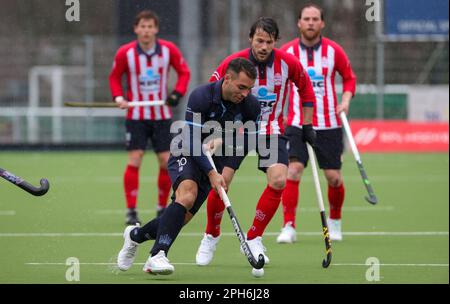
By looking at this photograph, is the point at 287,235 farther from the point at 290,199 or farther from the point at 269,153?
the point at 269,153

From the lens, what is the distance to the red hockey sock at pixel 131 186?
32.4ft

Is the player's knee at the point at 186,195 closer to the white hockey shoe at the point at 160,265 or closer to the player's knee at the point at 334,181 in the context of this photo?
the white hockey shoe at the point at 160,265

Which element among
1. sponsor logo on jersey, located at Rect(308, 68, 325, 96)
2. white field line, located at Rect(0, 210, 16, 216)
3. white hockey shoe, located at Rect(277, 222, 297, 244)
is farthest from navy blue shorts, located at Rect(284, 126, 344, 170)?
white field line, located at Rect(0, 210, 16, 216)

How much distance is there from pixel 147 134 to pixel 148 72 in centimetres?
56

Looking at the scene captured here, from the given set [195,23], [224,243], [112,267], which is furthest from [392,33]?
[112,267]

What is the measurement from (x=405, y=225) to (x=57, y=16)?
1879cm

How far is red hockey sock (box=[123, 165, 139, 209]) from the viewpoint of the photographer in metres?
9.87

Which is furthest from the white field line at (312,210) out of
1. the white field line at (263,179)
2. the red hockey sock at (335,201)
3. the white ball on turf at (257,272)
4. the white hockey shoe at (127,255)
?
the white ball on turf at (257,272)

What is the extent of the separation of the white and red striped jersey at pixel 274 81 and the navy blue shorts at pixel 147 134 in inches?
112

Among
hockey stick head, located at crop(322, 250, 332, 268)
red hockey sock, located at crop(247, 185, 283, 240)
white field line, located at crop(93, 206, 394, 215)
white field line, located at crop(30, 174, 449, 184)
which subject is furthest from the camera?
white field line, located at crop(30, 174, 449, 184)

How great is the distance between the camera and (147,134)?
1026 cm

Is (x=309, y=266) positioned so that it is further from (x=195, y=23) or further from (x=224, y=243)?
(x=195, y=23)

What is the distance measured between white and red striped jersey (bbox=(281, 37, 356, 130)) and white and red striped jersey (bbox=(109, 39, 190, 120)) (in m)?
1.65

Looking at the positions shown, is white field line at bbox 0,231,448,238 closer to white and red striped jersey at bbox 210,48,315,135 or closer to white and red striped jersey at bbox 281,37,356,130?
white and red striped jersey at bbox 281,37,356,130
